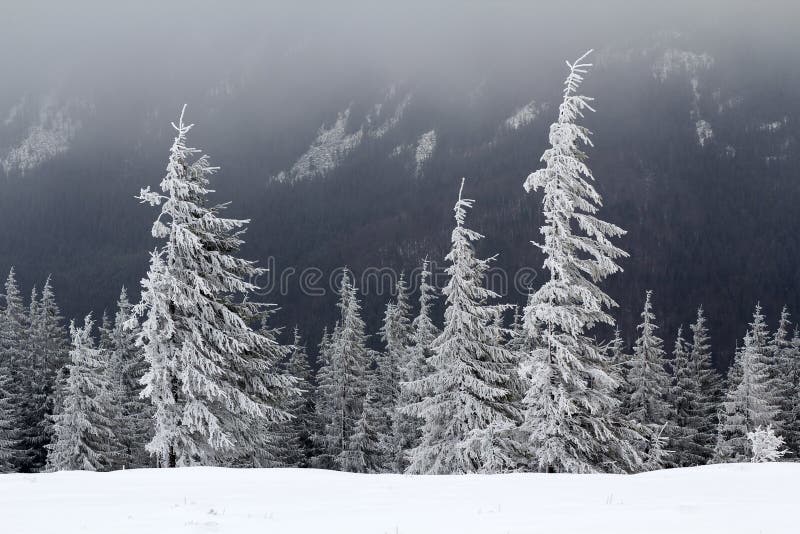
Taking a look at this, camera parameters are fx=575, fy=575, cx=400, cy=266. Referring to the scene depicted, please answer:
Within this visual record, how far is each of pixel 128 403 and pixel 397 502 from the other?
108 feet

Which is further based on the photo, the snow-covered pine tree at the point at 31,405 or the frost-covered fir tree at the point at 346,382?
the frost-covered fir tree at the point at 346,382

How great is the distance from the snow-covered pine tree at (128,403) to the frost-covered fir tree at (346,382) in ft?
40.2

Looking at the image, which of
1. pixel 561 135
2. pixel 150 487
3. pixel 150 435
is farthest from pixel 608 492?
pixel 150 435

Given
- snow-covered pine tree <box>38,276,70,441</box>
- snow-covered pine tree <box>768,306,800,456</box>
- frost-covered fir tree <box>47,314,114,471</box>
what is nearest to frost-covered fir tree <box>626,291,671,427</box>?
snow-covered pine tree <box>768,306,800,456</box>

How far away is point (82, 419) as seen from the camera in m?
31.2

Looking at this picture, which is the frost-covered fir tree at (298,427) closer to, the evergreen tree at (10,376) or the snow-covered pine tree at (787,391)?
the evergreen tree at (10,376)

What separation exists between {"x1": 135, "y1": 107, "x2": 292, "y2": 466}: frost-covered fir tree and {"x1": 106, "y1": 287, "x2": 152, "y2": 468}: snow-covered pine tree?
17819 mm

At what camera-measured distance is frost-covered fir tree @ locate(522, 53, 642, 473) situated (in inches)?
656

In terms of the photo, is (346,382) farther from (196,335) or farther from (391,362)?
(196,335)

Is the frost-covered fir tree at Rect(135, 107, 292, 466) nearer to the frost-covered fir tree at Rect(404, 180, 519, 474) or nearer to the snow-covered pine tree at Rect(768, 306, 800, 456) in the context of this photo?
the frost-covered fir tree at Rect(404, 180, 519, 474)

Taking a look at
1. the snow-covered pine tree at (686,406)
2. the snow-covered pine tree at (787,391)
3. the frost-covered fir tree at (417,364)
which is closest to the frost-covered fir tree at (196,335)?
the frost-covered fir tree at (417,364)

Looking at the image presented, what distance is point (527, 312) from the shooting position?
56.3ft

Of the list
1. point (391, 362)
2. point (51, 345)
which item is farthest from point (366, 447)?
point (51, 345)

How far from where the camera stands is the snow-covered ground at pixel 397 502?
7.06m
